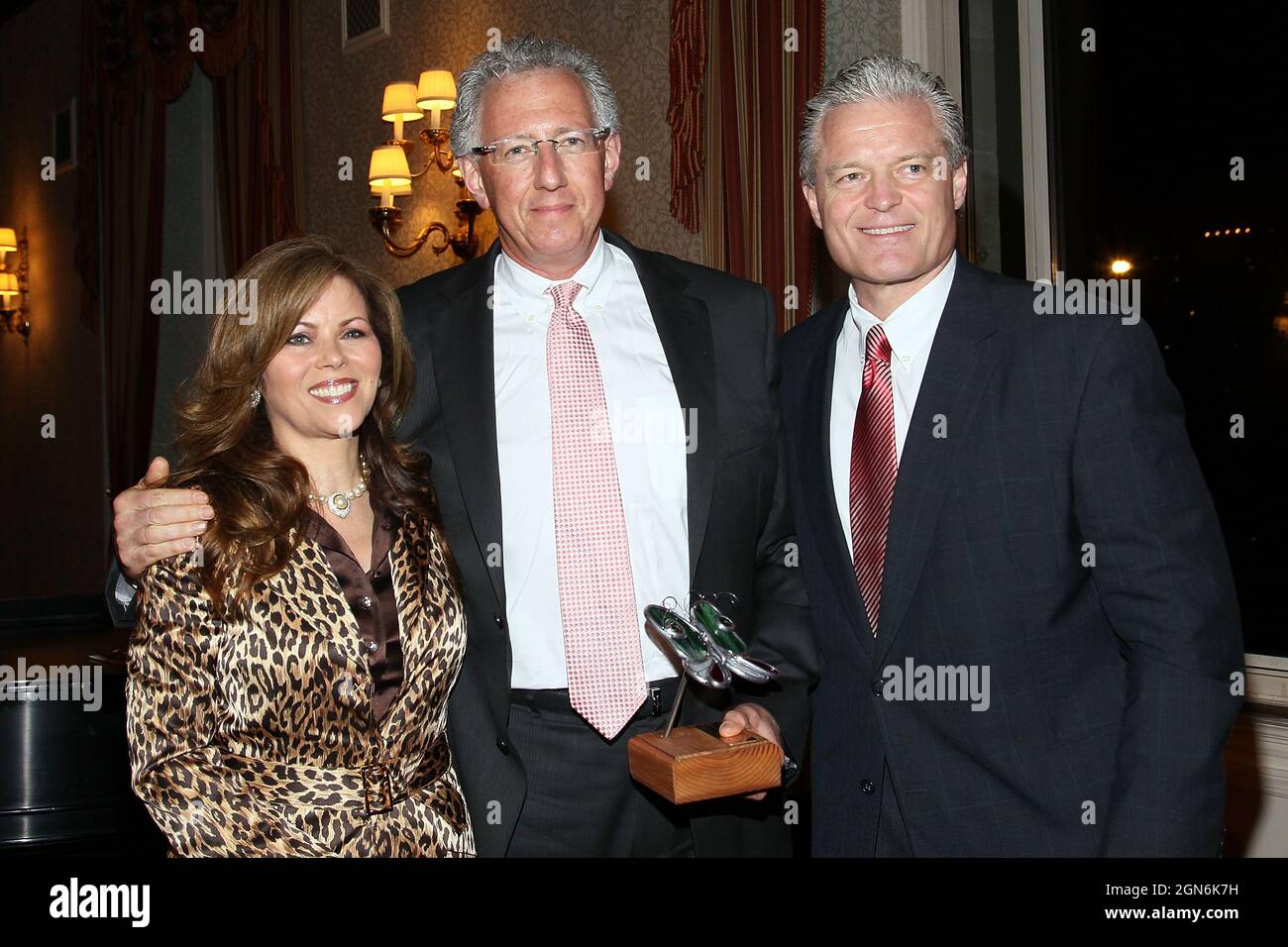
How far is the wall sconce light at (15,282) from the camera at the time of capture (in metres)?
9.58

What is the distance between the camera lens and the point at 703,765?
164cm

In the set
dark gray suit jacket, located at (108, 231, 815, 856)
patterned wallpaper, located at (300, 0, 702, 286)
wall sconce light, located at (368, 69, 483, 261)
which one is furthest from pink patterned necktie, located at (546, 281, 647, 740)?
wall sconce light, located at (368, 69, 483, 261)

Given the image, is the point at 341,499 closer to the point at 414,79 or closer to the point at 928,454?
the point at 928,454

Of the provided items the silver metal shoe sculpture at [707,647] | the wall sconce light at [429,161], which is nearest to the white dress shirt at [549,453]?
the silver metal shoe sculpture at [707,647]

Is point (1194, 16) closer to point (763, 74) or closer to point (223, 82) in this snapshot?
point (763, 74)

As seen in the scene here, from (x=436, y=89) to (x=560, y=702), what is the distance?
3.74 metres

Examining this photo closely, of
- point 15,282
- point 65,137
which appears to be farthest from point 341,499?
point 15,282

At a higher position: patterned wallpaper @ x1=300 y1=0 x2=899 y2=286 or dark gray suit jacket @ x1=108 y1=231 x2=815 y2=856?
patterned wallpaper @ x1=300 y1=0 x2=899 y2=286

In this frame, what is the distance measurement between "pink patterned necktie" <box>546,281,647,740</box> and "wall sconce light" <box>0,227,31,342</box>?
9.14 metres

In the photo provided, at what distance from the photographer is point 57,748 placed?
9.41 feet

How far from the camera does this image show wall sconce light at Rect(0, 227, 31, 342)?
958 centimetres

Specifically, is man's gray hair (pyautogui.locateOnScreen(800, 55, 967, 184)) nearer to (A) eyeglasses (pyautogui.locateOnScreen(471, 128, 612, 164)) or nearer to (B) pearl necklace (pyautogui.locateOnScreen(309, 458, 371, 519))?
(A) eyeglasses (pyautogui.locateOnScreen(471, 128, 612, 164))

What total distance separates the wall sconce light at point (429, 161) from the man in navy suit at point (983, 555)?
11.1ft
